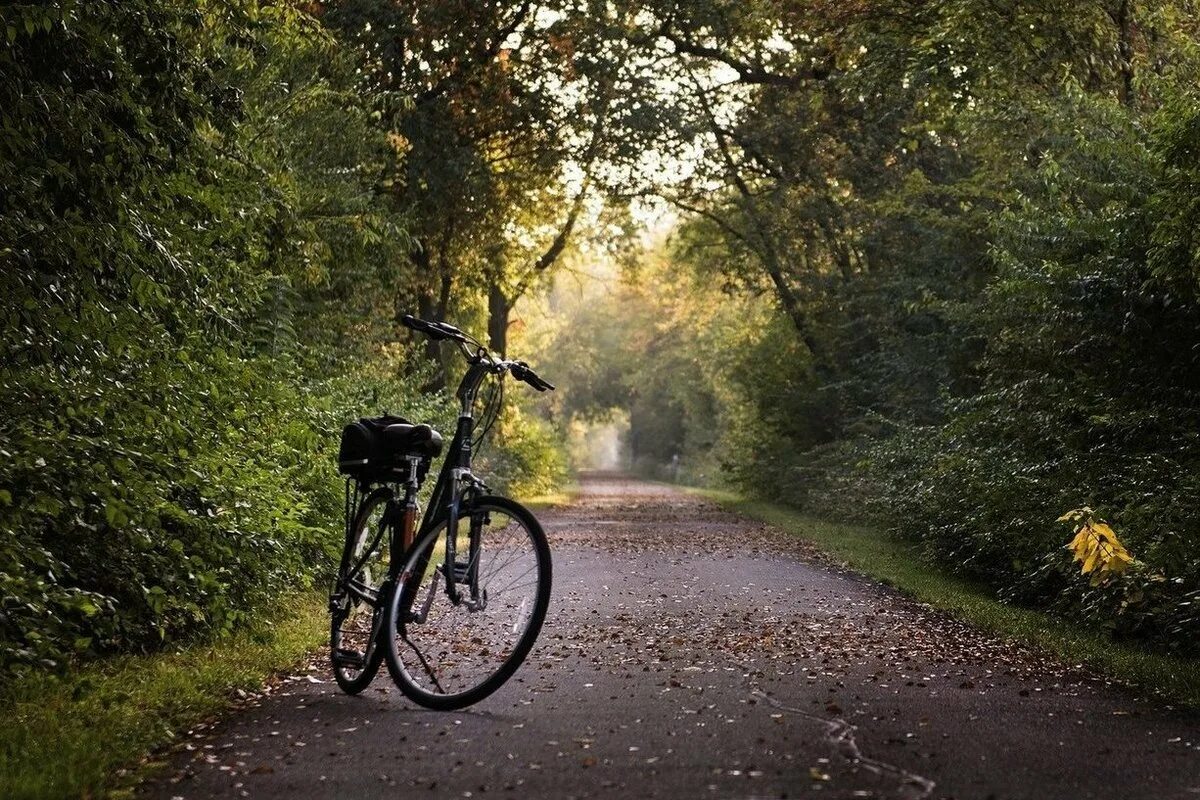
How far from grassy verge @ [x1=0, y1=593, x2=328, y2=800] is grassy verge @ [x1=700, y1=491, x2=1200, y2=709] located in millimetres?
4906

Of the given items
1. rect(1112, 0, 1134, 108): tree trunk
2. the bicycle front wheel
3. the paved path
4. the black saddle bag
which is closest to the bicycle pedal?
the paved path

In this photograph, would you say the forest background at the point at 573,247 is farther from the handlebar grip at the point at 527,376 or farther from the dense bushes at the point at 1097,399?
the handlebar grip at the point at 527,376

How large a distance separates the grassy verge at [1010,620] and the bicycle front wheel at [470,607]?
337cm

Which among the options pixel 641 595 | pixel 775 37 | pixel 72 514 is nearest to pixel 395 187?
pixel 775 37

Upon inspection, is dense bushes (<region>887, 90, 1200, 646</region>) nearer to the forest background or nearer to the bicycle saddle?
the forest background

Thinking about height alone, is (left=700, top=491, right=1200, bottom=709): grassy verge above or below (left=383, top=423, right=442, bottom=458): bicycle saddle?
below

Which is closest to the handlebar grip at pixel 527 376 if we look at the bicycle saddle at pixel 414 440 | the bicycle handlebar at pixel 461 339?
the bicycle handlebar at pixel 461 339

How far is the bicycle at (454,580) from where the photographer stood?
6320mm

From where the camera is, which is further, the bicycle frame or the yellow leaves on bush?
the yellow leaves on bush

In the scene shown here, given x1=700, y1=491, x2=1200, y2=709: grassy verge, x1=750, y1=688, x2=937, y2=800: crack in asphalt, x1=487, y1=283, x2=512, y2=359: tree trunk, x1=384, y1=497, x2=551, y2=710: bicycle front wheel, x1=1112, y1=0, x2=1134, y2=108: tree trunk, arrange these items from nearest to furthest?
x1=750, y1=688, x2=937, y2=800: crack in asphalt
x1=384, y1=497, x2=551, y2=710: bicycle front wheel
x1=700, y1=491, x2=1200, y2=709: grassy verge
x1=1112, y1=0, x2=1134, y2=108: tree trunk
x1=487, y1=283, x2=512, y2=359: tree trunk

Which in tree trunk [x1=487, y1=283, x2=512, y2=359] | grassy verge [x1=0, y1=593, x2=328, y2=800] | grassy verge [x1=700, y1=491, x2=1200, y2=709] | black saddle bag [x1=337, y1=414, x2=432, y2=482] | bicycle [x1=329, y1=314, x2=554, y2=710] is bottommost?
grassy verge [x1=0, y1=593, x2=328, y2=800]

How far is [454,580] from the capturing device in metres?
6.61

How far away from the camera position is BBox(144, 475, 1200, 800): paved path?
4824mm

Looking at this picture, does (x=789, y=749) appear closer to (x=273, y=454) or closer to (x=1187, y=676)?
(x=1187, y=676)
